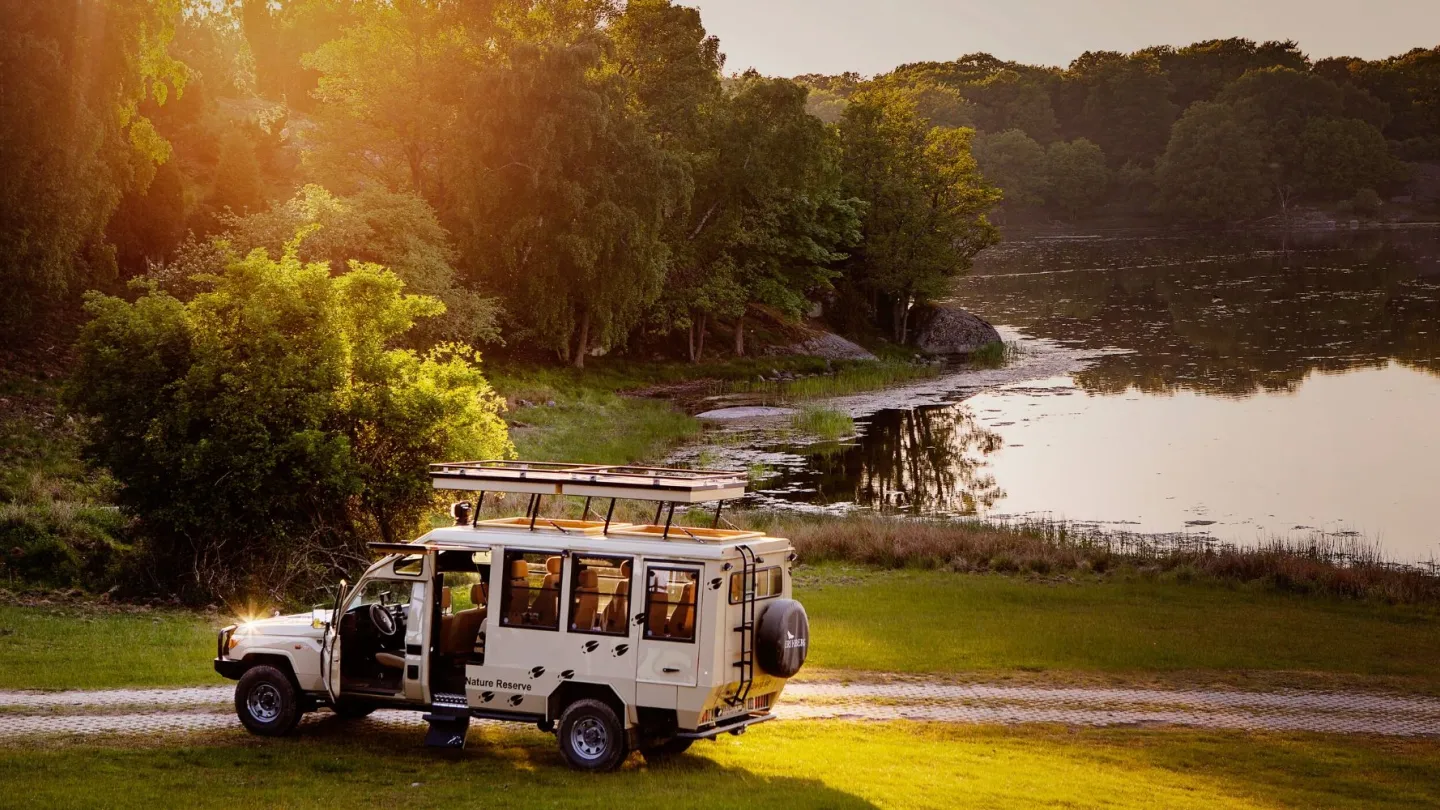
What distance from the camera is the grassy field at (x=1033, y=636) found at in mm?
24828

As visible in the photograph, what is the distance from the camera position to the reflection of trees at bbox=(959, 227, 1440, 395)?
80.6 meters

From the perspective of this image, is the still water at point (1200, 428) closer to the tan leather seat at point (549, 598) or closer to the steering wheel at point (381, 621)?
the tan leather seat at point (549, 598)

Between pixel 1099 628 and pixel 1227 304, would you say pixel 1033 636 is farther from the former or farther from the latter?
pixel 1227 304

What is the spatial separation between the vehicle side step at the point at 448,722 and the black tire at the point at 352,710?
5.62 feet

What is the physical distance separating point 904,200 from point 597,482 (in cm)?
8353

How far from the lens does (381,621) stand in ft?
63.7

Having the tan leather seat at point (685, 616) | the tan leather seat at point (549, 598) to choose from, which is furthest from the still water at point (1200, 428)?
the tan leather seat at point (549, 598)

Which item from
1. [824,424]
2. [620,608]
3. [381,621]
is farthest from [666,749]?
[824,424]

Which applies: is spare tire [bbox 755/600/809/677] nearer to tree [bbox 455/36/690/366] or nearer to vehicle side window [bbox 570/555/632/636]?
vehicle side window [bbox 570/555/632/636]

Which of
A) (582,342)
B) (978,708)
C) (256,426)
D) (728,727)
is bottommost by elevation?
(978,708)

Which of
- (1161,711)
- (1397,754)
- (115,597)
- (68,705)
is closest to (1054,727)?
(1161,711)

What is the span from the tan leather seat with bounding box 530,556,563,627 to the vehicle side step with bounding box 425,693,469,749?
1.80m

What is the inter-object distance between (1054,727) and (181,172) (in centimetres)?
5300

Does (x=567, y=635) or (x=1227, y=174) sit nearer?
(x=567, y=635)
